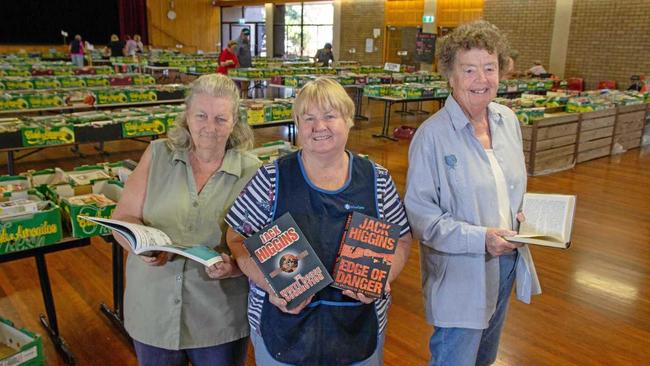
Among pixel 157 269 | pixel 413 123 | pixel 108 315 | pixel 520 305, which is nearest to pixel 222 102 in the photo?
pixel 157 269

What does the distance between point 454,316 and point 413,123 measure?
9477 millimetres

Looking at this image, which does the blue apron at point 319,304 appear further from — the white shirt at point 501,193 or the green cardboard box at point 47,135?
the green cardboard box at point 47,135

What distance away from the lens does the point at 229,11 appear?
86.9 feet

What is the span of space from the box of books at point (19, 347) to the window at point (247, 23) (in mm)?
23321

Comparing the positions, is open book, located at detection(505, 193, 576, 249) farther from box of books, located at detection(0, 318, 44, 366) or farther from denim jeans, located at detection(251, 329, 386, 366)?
box of books, located at detection(0, 318, 44, 366)

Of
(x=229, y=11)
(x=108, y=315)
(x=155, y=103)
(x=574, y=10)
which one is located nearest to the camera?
(x=108, y=315)

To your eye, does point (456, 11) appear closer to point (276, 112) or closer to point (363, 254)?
point (276, 112)

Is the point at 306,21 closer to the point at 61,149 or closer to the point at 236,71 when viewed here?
the point at 236,71

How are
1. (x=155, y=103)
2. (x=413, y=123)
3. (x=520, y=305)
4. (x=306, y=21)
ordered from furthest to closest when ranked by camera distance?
(x=306, y=21)
(x=413, y=123)
(x=155, y=103)
(x=520, y=305)

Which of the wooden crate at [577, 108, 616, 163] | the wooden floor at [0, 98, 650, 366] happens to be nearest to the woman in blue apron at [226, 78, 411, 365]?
the wooden floor at [0, 98, 650, 366]

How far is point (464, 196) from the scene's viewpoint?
179cm

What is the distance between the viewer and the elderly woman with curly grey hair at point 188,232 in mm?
1817

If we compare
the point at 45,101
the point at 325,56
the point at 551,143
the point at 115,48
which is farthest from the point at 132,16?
the point at 551,143

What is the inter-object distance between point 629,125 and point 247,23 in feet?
65.9
